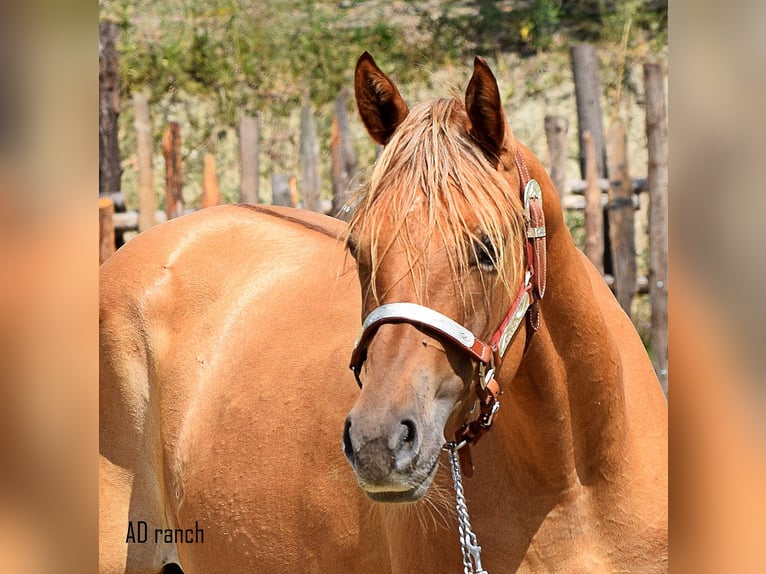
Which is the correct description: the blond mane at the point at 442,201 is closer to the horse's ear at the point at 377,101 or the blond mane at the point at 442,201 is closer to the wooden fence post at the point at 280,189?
the horse's ear at the point at 377,101

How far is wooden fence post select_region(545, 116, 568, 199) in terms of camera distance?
448cm

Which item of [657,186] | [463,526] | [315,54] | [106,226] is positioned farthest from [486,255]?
[315,54]

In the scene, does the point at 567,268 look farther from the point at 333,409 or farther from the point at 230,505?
the point at 230,505

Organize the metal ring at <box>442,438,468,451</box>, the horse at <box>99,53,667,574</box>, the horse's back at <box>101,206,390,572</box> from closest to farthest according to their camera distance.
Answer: the horse at <box>99,53,667,574</box>, the metal ring at <box>442,438,468,451</box>, the horse's back at <box>101,206,390,572</box>

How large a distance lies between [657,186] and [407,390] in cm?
325

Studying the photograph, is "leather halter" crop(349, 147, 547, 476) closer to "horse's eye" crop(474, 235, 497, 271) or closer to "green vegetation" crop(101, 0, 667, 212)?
"horse's eye" crop(474, 235, 497, 271)

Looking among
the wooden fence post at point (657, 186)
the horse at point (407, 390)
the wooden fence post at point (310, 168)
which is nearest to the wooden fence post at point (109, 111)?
the wooden fence post at point (310, 168)

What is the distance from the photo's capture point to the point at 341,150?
4922 millimetres

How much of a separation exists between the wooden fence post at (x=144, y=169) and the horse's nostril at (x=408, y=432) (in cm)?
373

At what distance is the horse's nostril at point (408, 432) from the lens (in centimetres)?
139

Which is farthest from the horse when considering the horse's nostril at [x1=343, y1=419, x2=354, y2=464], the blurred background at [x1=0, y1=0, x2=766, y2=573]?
the blurred background at [x1=0, y1=0, x2=766, y2=573]

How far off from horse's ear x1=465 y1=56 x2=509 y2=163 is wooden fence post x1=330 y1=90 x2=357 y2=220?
3.25 meters
